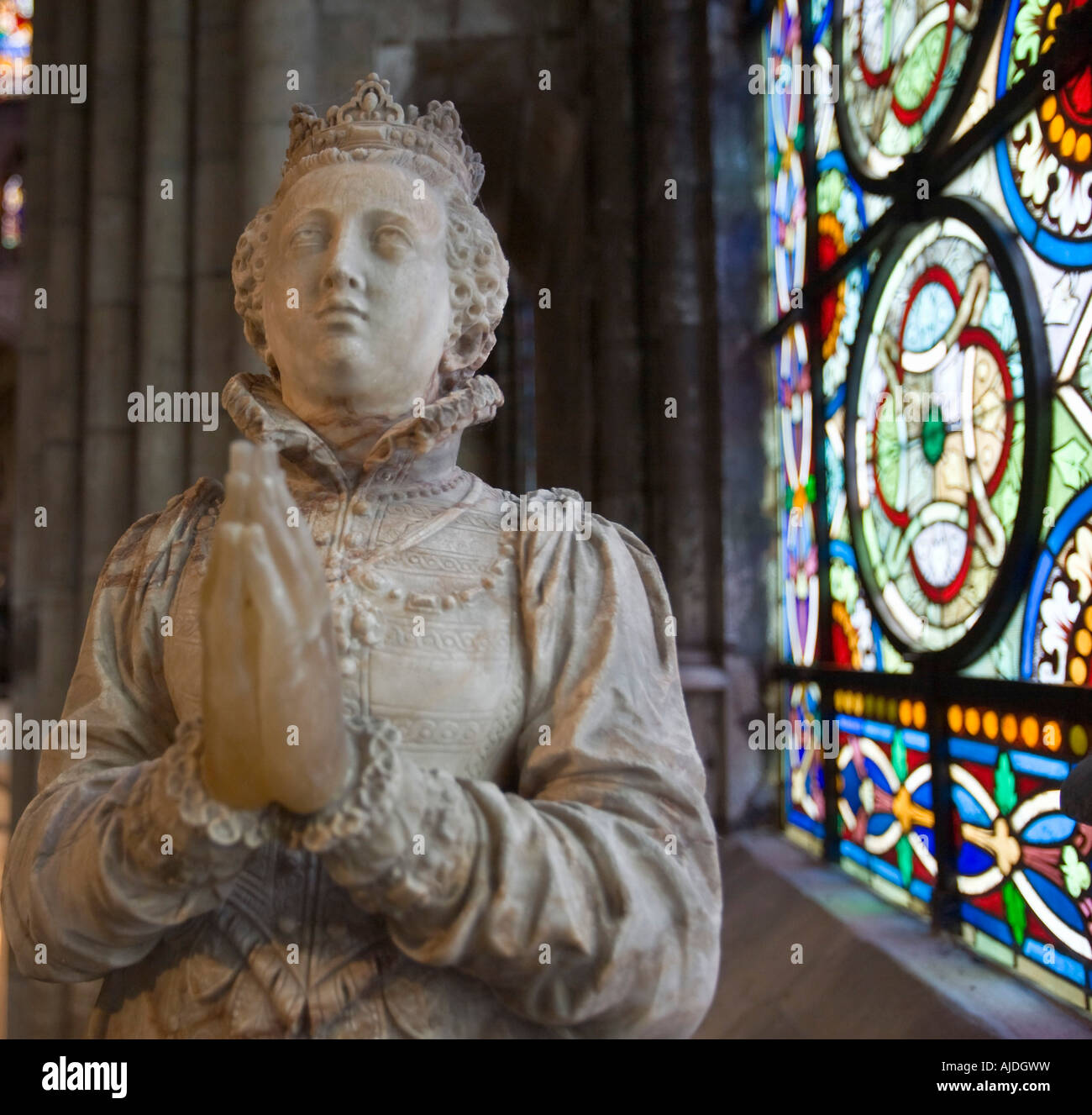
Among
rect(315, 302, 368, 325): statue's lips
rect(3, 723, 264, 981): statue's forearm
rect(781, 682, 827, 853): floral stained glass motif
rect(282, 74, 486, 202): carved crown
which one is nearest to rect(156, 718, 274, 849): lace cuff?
rect(3, 723, 264, 981): statue's forearm

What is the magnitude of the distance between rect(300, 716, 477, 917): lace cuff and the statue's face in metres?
0.51

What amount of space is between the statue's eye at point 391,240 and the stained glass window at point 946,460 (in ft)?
4.58

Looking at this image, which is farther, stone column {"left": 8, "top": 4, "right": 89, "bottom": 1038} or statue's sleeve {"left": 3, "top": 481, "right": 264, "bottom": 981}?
stone column {"left": 8, "top": 4, "right": 89, "bottom": 1038}

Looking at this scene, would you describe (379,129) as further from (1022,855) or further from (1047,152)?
(1022,855)

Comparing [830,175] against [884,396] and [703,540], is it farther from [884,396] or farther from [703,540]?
[703,540]

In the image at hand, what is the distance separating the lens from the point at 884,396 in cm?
298

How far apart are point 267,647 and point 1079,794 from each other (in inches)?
41.8

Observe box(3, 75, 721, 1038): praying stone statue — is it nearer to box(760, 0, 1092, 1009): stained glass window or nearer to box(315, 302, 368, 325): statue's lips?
box(315, 302, 368, 325): statue's lips

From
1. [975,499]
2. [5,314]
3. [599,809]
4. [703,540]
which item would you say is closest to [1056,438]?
[975,499]

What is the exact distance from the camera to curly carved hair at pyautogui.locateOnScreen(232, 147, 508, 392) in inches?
58.3

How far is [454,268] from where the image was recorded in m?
1.49

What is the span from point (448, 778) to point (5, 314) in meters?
16.8

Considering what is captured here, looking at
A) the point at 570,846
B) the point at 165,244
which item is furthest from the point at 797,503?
the point at 570,846

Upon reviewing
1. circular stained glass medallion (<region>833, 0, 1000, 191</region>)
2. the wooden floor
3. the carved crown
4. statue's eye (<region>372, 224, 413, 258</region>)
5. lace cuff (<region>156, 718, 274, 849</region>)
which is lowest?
the wooden floor
